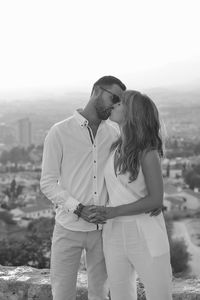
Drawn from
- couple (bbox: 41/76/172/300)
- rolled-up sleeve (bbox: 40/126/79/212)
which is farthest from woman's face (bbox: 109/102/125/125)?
rolled-up sleeve (bbox: 40/126/79/212)

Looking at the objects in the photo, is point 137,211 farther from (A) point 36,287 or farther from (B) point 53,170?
(A) point 36,287

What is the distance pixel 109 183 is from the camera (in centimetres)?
175

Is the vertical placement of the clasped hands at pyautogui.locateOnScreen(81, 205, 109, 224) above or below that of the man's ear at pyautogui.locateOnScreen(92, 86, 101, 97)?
below

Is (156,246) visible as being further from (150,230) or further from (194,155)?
(194,155)

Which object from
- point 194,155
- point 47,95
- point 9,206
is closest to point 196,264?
point 9,206

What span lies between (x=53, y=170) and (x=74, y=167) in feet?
0.27

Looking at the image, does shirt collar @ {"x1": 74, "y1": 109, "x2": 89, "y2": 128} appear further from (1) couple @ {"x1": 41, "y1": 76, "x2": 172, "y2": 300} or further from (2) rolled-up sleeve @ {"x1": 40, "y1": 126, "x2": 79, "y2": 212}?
(2) rolled-up sleeve @ {"x1": 40, "y1": 126, "x2": 79, "y2": 212}

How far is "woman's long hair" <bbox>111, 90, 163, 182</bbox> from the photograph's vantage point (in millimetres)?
1635

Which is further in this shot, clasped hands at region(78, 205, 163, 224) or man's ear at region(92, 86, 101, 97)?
man's ear at region(92, 86, 101, 97)

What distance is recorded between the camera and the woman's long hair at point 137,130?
163cm

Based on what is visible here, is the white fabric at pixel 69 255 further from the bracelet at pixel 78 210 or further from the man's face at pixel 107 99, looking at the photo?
the man's face at pixel 107 99

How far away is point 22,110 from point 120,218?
51634 mm

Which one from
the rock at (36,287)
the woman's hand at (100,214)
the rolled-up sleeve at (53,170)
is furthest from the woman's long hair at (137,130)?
the rock at (36,287)

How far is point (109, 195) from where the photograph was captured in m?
1.76
